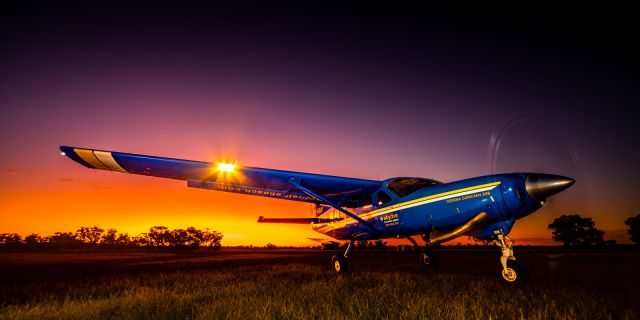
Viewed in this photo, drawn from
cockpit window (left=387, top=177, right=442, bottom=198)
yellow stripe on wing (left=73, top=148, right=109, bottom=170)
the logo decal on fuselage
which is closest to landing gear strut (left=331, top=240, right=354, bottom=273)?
the logo decal on fuselage

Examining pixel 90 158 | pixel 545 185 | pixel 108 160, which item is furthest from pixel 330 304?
pixel 90 158

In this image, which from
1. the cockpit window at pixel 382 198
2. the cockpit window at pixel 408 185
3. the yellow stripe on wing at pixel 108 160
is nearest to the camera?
the cockpit window at pixel 408 185

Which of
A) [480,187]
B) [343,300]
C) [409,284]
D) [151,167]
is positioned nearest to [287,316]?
[343,300]

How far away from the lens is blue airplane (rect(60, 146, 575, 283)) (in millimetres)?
5387

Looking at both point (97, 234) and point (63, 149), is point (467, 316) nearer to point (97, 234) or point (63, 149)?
point (63, 149)

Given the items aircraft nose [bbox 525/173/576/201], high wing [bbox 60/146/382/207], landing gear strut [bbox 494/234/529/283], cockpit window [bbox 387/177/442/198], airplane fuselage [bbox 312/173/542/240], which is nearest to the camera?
aircraft nose [bbox 525/173/576/201]

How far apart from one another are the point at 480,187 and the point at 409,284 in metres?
2.21

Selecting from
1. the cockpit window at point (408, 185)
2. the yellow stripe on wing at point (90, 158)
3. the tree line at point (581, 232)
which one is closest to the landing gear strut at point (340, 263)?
the cockpit window at point (408, 185)

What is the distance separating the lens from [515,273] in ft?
18.0

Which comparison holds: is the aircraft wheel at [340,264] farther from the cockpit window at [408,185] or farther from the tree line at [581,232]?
the tree line at [581,232]

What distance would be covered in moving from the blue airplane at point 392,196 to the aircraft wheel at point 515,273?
0.05 feet

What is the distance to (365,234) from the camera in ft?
29.7

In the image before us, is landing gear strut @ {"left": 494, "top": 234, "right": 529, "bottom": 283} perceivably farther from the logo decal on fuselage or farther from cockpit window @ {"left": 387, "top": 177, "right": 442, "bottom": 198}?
the logo decal on fuselage

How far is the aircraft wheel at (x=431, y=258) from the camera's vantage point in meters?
10.0
